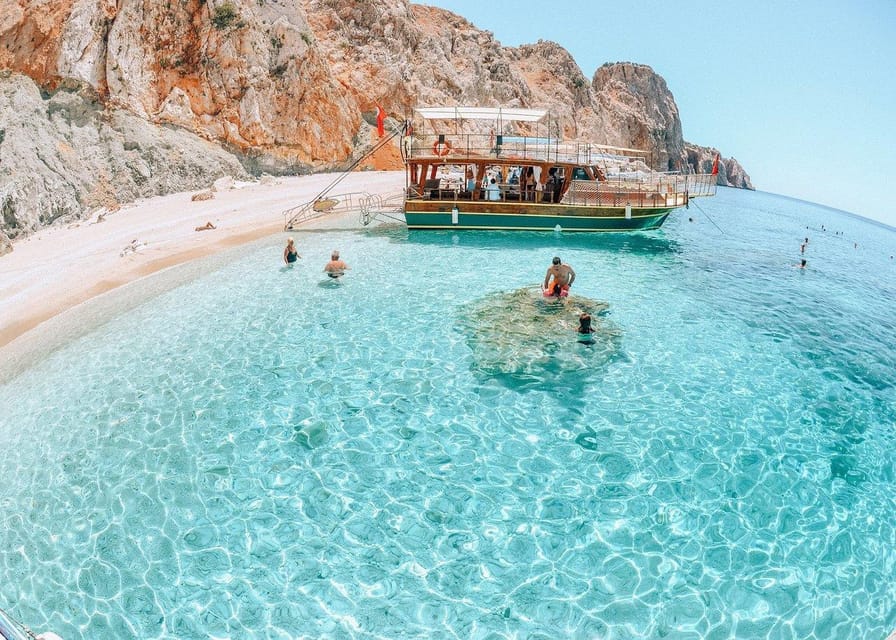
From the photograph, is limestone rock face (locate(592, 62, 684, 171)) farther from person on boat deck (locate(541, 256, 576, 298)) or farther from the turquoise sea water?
the turquoise sea water

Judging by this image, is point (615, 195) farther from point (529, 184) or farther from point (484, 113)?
point (484, 113)

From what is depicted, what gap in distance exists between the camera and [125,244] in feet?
60.3

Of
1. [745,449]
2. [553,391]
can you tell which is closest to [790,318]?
[745,449]

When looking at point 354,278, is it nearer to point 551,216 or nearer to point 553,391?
point 553,391

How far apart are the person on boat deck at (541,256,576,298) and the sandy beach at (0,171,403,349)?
13.0 meters

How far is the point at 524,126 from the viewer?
68000 mm

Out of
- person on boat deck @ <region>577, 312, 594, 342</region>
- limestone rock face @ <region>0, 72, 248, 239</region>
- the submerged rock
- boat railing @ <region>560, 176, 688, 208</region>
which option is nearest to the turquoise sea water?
the submerged rock

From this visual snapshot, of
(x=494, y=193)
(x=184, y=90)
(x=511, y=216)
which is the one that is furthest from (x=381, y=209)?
(x=184, y=90)

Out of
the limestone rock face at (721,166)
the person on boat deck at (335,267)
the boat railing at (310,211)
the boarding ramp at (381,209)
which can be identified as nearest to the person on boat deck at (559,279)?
the person on boat deck at (335,267)

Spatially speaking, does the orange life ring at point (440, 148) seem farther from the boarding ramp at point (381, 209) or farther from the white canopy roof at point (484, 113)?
the boarding ramp at point (381, 209)

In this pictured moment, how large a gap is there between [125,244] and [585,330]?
1736cm

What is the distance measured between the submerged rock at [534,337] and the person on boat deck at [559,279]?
0.25m

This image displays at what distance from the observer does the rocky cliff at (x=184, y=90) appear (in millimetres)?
22141

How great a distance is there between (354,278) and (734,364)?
1080 centimetres
